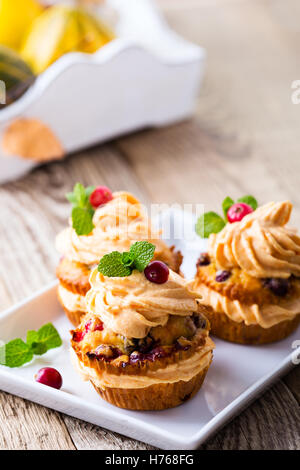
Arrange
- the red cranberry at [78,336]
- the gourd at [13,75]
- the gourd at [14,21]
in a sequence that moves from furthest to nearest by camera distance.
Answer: the gourd at [14,21]
the gourd at [13,75]
the red cranberry at [78,336]

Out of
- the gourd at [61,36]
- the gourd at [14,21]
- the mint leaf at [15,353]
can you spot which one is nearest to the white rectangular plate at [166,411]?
the mint leaf at [15,353]

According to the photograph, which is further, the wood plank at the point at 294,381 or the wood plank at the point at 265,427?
the wood plank at the point at 294,381

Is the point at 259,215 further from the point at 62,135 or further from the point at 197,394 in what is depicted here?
the point at 62,135

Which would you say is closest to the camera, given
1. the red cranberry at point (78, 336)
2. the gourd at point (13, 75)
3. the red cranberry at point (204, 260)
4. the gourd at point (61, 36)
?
the red cranberry at point (78, 336)

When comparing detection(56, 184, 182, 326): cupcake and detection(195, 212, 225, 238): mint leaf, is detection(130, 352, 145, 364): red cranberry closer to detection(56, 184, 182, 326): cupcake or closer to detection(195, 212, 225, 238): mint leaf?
detection(56, 184, 182, 326): cupcake

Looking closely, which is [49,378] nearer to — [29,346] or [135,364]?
[29,346]

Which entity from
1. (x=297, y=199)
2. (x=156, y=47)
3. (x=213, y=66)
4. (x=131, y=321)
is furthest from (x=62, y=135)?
(x=131, y=321)

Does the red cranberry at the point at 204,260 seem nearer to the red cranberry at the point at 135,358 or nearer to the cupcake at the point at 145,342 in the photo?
the cupcake at the point at 145,342
